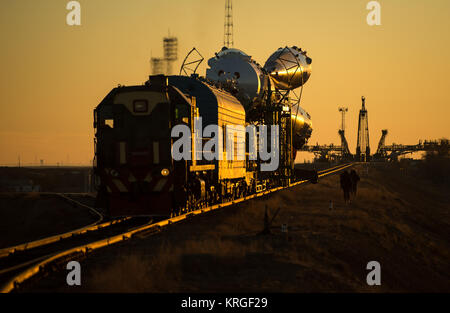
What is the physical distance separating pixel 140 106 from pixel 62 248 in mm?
6745

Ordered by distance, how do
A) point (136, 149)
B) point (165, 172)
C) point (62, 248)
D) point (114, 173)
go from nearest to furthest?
point (62, 248)
point (165, 172)
point (114, 173)
point (136, 149)

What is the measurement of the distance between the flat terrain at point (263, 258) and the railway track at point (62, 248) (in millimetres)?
271

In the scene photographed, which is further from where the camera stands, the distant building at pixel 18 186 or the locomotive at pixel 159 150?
the distant building at pixel 18 186

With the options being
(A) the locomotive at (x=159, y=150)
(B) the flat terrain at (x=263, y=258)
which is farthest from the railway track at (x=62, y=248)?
(A) the locomotive at (x=159, y=150)

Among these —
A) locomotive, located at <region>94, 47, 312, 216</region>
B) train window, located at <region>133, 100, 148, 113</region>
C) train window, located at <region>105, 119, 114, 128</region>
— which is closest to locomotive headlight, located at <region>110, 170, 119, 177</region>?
locomotive, located at <region>94, 47, 312, 216</region>

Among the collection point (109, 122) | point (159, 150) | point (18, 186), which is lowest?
point (18, 186)

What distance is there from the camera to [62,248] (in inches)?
668

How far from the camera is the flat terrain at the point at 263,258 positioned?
12414 millimetres

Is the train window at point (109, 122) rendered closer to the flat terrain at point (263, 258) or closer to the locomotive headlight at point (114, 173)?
the locomotive headlight at point (114, 173)

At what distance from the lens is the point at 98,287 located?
37.6ft

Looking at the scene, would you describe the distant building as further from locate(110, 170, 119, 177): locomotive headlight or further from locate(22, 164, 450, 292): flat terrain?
locate(110, 170, 119, 177): locomotive headlight

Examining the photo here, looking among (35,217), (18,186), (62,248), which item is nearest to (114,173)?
(62,248)

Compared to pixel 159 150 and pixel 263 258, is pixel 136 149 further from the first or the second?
pixel 263 258
